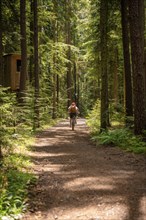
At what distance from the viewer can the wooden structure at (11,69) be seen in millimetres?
28875

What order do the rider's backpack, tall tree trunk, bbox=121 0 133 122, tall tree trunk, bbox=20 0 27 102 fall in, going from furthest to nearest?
the rider's backpack → tall tree trunk, bbox=20 0 27 102 → tall tree trunk, bbox=121 0 133 122

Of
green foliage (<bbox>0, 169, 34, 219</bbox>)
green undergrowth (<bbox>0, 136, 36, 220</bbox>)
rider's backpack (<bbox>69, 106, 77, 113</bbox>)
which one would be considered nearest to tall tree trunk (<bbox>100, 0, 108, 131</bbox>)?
rider's backpack (<bbox>69, 106, 77, 113</bbox>)

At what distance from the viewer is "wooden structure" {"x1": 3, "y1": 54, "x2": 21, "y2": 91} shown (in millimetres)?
28875

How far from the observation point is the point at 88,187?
7.46 m

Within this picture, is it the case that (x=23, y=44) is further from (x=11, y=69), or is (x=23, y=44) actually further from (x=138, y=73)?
(x=11, y=69)

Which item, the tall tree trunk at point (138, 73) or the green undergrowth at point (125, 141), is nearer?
the green undergrowth at point (125, 141)

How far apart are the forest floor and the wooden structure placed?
58.8 feet

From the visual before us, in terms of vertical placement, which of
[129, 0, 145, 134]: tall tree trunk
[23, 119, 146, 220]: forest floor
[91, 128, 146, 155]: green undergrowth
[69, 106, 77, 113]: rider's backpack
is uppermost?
[129, 0, 145, 134]: tall tree trunk

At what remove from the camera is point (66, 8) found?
26.2m

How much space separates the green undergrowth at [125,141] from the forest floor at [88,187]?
476 millimetres

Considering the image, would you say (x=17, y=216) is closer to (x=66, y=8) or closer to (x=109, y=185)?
(x=109, y=185)

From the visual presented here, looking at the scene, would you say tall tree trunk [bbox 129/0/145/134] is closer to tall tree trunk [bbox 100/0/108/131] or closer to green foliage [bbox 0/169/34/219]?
tall tree trunk [bbox 100/0/108/131]

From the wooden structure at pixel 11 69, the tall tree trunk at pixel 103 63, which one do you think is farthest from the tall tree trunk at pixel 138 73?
the wooden structure at pixel 11 69

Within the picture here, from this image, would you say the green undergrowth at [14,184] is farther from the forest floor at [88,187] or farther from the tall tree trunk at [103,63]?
the tall tree trunk at [103,63]
